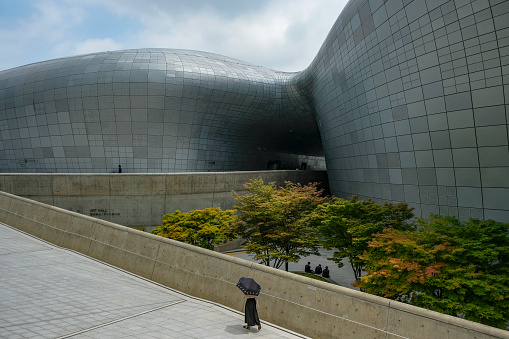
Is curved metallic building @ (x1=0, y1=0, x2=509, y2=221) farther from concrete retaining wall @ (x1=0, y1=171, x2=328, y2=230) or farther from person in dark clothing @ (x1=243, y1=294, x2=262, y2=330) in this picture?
person in dark clothing @ (x1=243, y1=294, x2=262, y2=330)

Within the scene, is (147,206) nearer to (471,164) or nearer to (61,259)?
(61,259)

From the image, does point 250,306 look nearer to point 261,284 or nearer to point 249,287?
point 249,287

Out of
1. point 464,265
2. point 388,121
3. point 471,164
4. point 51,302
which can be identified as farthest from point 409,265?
point 388,121

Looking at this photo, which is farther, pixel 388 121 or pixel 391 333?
pixel 388 121

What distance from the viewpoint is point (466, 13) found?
14.7 m

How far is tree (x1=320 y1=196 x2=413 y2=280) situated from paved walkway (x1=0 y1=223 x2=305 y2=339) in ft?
27.6

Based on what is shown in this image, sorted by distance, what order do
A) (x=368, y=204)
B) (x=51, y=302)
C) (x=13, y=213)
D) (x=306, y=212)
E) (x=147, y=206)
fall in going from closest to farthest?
1. (x=51, y=302)
2. (x=13, y=213)
3. (x=368, y=204)
4. (x=306, y=212)
5. (x=147, y=206)

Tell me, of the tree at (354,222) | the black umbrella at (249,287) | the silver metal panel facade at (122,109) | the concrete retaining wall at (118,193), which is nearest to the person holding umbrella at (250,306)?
the black umbrella at (249,287)

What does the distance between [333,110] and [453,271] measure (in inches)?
769

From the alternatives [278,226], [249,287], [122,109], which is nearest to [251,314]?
[249,287]

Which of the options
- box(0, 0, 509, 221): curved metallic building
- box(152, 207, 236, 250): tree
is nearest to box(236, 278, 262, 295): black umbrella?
box(152, 207, 236, 250): tree

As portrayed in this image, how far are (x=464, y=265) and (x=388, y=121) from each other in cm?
1134

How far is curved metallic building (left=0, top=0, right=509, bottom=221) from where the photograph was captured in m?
15.0

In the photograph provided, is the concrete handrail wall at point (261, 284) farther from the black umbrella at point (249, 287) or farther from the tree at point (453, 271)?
the tree at point (453, 271)
